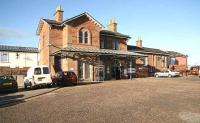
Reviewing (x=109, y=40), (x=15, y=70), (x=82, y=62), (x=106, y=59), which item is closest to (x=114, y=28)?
(x=109, y=40)

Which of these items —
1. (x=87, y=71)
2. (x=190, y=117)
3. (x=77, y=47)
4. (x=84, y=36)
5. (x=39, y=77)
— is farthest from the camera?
(x=84, y=36)

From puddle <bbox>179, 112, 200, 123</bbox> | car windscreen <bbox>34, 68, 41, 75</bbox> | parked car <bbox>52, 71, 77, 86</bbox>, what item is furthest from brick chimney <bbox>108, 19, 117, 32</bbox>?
puddle <bbox>179, 112, 200, 123</bbox>

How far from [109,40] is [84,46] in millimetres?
6323

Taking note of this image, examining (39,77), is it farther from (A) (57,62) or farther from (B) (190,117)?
(B) (190,117)

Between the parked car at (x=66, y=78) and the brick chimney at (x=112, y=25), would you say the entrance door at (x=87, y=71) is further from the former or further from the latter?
the brick chimney at (x=112, y=25)

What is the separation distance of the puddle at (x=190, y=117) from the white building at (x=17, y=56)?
3451cm

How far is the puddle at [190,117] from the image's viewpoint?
29.1 feet

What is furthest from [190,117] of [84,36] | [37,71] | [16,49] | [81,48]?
[16,49]

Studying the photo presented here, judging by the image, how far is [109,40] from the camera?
3688 centimetres

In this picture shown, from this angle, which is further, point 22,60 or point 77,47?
point 22,60

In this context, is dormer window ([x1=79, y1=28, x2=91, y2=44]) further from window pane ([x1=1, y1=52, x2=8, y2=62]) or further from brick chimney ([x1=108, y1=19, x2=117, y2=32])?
window pane ([x1=1, y1=52, x2=8, y2=62])

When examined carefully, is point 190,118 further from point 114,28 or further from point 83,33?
point 114,28

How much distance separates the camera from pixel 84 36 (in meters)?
32.1

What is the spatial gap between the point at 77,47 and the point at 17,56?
14610mm
